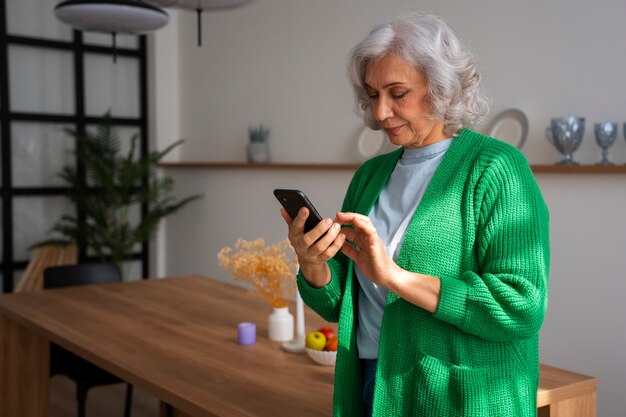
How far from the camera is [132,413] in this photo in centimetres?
423

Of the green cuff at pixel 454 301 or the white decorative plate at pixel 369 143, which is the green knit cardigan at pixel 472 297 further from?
the white decorative plate at pixel 369 143

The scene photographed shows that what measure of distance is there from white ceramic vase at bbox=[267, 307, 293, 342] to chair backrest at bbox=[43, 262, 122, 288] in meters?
1.65

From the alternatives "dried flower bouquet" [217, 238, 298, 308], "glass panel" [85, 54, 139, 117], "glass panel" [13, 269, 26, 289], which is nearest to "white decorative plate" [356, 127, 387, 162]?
"dried flower bouquet" [217, 238, 298, 308]

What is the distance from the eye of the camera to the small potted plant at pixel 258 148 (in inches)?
218

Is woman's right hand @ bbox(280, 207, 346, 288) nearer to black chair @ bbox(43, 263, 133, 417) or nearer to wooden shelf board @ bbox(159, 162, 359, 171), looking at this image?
black chair @ bbox(43, 263, 133, 417)

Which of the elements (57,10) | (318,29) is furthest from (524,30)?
(57,10)

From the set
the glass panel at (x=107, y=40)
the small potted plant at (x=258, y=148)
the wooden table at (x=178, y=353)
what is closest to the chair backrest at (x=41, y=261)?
the small potted plant at (x=258, y=148)

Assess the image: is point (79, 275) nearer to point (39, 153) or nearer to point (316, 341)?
point (316, 341)

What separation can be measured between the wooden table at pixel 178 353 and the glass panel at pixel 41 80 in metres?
2.69

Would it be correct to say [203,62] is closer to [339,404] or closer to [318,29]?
[318,29]

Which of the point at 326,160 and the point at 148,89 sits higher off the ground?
the point at 148,89

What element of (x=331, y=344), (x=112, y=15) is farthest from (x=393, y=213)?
(x=112, y=15)

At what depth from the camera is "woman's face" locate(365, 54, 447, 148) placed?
150 cm

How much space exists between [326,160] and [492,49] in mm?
1500
